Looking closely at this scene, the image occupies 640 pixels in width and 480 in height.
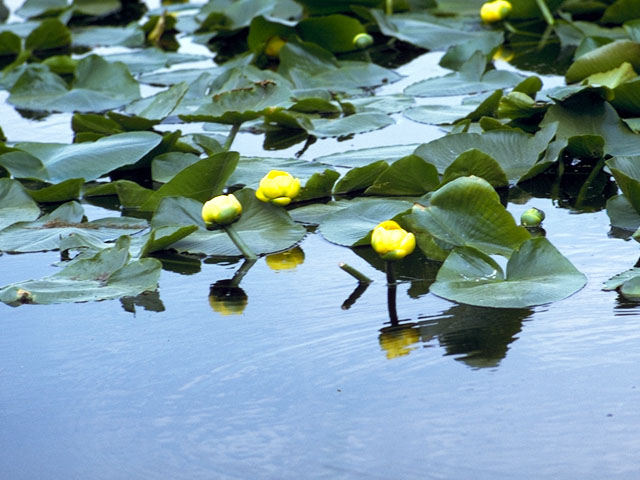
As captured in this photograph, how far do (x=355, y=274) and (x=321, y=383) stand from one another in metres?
0.26

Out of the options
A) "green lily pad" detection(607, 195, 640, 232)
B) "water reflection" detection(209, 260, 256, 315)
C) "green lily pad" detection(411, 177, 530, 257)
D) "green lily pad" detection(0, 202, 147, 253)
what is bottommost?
"green lily pad" detection(0, 202, 147, 253)

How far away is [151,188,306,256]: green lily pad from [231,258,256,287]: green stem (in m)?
0.03

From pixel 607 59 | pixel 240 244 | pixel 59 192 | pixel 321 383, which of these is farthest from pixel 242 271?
pixel 607 59

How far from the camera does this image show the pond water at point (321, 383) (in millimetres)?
886

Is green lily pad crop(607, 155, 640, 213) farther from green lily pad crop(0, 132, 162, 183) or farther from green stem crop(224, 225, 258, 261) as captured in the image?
green lily pad crop(0, 132, 162, 183)

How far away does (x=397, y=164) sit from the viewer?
1.54 metres

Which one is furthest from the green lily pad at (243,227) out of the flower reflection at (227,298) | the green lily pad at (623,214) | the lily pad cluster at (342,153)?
the green lily pad at (623,214)

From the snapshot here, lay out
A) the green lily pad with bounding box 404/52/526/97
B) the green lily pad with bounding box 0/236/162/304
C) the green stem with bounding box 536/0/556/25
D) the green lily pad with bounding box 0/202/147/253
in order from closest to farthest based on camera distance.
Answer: the green lily pad with bounding box 0/236/162/304, the green lily pad with bounding box 0/202/147/253, the green lily pad with bounding box 404/52/526/97, the green stem with bounding box 536/0/556/25

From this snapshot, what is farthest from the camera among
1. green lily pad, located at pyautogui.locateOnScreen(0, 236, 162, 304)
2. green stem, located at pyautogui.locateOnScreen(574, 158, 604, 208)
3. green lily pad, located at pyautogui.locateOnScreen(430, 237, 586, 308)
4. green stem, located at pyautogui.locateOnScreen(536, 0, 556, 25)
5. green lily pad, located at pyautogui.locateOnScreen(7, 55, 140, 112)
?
green stem, located at pyautogui.locateOnScreen(536, 0, 556, 25)

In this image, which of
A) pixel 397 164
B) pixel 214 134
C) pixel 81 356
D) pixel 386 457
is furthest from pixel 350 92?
pixel 386 457

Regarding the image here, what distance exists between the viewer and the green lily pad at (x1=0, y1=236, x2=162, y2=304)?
127 centimetres

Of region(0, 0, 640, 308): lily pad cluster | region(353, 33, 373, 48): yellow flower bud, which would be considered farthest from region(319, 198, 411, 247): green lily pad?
region(353, 33, 373, 48): yellow flower bud

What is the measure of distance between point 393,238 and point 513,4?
1950 millimetres

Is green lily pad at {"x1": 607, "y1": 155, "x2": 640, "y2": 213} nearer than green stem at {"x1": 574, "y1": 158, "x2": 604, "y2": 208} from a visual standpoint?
Yes
